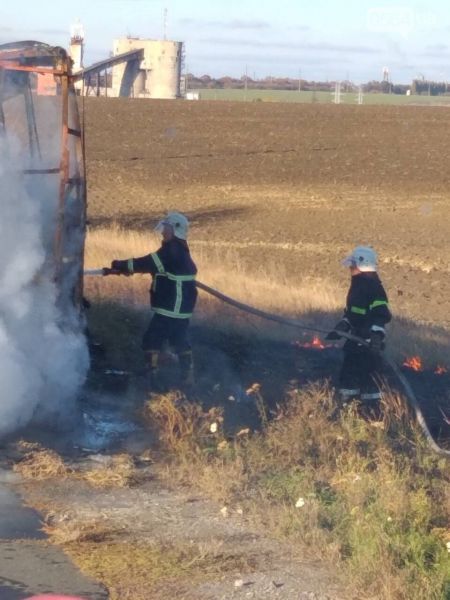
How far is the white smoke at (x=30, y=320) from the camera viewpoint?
276 inches

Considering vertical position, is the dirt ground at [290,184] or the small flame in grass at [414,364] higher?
the small flame in grass at [414,364]

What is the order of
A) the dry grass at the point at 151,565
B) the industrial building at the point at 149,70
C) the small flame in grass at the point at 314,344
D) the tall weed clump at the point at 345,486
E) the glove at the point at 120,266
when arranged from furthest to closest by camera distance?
the industrial building at the point at 149,70
the small flame in grass at the point at 314,344
the glove at the point at 120,266
the tall weed clump at the point at 345,486
the dry grass at the point at 151,565

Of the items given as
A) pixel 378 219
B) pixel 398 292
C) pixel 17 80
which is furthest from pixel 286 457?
pixel 378 219

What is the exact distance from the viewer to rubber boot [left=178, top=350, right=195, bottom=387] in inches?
361

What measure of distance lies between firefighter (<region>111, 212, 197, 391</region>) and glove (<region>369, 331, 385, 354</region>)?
1.41 metres

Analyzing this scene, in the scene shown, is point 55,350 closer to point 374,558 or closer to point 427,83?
point 374,558

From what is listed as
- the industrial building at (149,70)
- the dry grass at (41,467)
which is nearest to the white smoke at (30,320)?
the dry grass at (41,467)

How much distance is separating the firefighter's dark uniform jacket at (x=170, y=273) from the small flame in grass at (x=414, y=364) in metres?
2.34

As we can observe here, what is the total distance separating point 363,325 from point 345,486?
10.8 ft

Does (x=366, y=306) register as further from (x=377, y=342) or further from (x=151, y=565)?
(x=151, y=565)

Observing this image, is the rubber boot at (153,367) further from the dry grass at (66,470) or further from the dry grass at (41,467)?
the dry grass at (41,467)

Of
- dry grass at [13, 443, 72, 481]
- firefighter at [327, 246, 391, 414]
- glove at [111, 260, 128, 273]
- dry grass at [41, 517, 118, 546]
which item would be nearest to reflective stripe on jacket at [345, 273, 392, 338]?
firefighter at [327, 246, 391, 414]

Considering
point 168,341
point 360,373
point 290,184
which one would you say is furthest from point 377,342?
point 290,184

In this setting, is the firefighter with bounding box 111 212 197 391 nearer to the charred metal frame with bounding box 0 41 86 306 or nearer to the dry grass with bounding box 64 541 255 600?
the charred metal frame with bounding box 0 41 86 306
